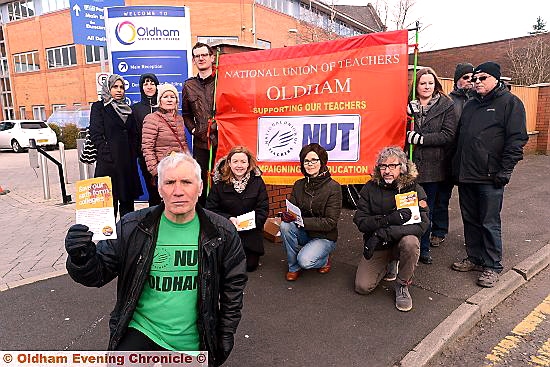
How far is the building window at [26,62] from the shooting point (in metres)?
32.3

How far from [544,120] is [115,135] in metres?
14.3

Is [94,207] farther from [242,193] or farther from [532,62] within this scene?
[532,62]

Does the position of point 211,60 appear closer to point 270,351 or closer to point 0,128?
point 270,351

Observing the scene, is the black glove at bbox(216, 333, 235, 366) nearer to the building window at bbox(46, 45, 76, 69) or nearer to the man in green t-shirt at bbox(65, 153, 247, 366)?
the man in green t-shirt at bbox(65, 153, 247, 366)

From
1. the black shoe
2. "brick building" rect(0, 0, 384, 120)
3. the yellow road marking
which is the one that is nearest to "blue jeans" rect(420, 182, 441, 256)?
Answer: the black shoe

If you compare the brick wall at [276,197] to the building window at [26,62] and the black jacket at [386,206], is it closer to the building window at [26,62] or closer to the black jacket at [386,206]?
the black jacket at [386,206]

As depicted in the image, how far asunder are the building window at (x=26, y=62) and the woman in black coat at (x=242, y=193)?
34298 millimetres

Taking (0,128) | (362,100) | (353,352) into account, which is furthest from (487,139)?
Answer: (0,128)

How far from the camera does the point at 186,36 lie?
6.79m

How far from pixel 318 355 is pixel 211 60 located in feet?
11.2

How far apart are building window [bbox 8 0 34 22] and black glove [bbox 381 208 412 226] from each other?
36287 mm

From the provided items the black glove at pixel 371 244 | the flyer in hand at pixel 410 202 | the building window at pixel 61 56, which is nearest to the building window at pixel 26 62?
the building window at pixel 61 56

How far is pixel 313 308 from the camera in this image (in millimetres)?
3611

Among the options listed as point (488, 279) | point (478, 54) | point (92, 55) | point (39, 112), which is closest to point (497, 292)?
point (488, 279)
